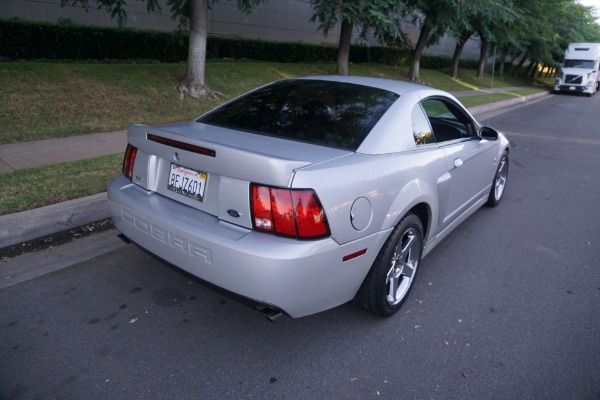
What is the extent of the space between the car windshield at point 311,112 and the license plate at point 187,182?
583 mm

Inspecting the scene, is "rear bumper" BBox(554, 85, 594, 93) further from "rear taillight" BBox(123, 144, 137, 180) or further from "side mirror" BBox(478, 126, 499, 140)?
"rear taillight" BBox(123, 144, 137, 180)

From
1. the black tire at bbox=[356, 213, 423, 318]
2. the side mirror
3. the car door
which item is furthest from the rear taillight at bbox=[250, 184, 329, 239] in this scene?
the side mirror

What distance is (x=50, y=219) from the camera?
4070 mm

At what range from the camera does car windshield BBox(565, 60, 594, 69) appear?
94.9 ft

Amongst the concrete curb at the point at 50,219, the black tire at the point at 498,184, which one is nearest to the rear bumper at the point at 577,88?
the black tire at the point at 498,184

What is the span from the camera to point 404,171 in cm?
299

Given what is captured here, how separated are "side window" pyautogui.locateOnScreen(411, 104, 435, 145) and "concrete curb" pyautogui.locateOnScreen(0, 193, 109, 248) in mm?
3013

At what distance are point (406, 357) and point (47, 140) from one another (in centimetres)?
626

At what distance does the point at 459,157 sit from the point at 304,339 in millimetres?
2060

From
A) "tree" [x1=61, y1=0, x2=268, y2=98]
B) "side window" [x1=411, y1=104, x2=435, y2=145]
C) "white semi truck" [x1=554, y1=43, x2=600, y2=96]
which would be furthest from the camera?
"white semi truck" [x1=554, y1=43, x2=600, y2=96]

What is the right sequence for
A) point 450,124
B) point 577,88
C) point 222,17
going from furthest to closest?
point 577,88 → point 222,17 → point 450,124

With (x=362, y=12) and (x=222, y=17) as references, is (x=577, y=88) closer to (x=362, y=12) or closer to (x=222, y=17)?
(x=222, y=17)

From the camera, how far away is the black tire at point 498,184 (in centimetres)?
540

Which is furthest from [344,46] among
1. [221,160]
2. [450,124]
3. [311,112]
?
[221,160]
